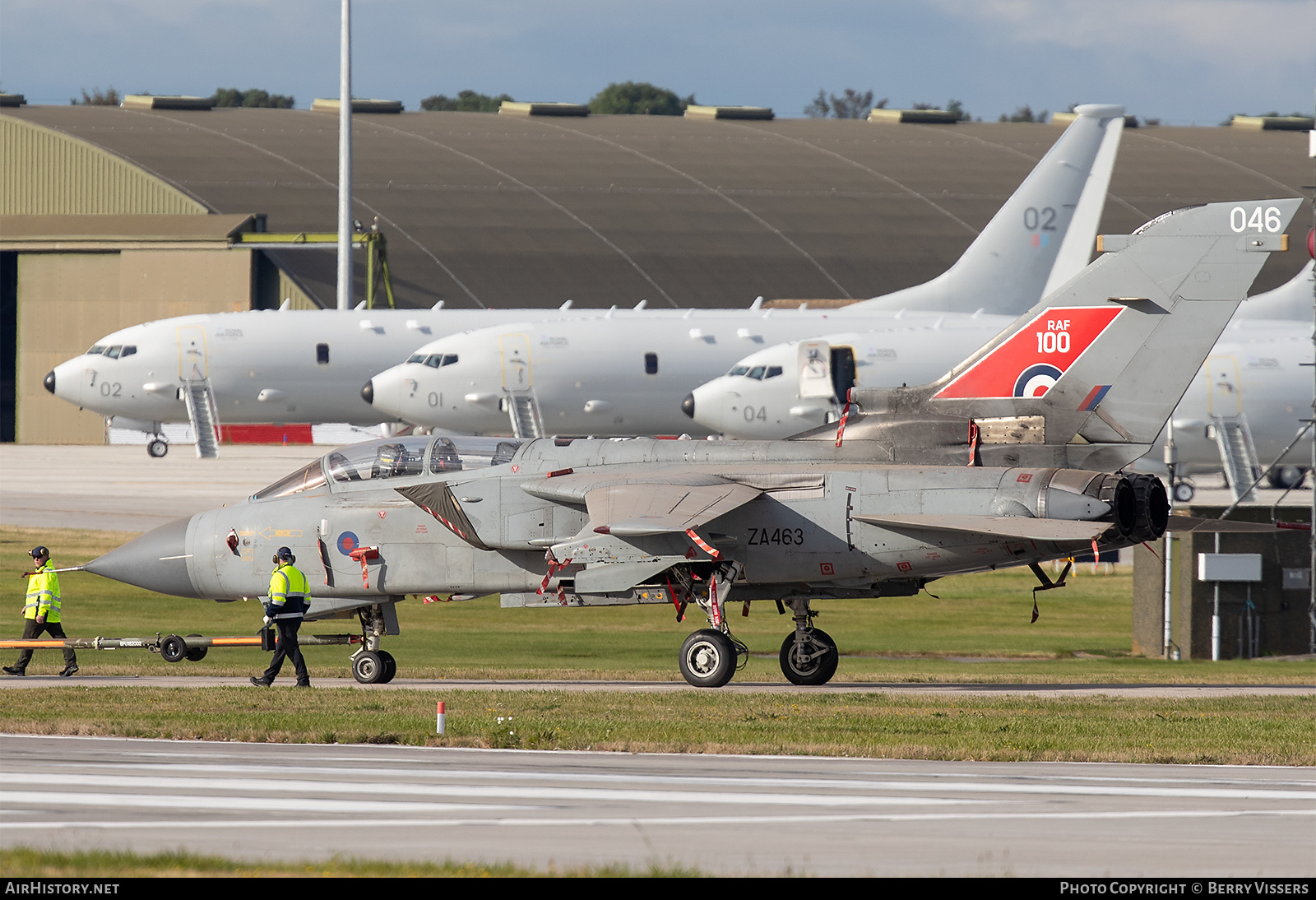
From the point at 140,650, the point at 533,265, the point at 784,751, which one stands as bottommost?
the point at 140,650

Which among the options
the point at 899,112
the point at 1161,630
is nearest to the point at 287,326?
the point at 1161,630

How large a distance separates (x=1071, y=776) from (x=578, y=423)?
42221 millimetres

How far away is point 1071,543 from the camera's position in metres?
18.7

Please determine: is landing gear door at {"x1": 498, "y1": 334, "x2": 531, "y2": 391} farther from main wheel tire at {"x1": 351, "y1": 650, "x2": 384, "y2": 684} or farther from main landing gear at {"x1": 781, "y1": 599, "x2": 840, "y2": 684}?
main landing gear at {"x1": 781, "y1": 599, "x2": 840, "y2": 684}

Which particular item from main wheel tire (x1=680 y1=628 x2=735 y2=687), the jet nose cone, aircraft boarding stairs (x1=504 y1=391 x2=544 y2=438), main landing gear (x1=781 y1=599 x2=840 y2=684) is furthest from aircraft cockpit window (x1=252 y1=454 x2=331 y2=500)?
aircraft boarding stairs (x1=504 y1=391 x2=544 y2=438)

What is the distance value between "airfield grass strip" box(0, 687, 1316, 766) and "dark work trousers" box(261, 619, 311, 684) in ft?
2.16

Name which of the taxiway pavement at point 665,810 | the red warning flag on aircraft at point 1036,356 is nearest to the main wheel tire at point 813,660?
the red warning flag on aircraft at point 1036,356

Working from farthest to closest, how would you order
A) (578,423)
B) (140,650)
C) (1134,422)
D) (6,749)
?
(578,423), (140,650), (1134,422), (6,749)

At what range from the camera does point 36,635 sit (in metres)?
21.5

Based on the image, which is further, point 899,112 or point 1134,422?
point 899,112

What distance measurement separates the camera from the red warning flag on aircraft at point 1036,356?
20344mm

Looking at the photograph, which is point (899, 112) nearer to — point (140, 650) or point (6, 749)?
point (140, 650)

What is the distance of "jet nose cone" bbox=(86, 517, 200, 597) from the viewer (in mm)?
21094

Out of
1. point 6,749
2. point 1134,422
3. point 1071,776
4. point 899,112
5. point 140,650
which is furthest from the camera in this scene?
point 899,112
